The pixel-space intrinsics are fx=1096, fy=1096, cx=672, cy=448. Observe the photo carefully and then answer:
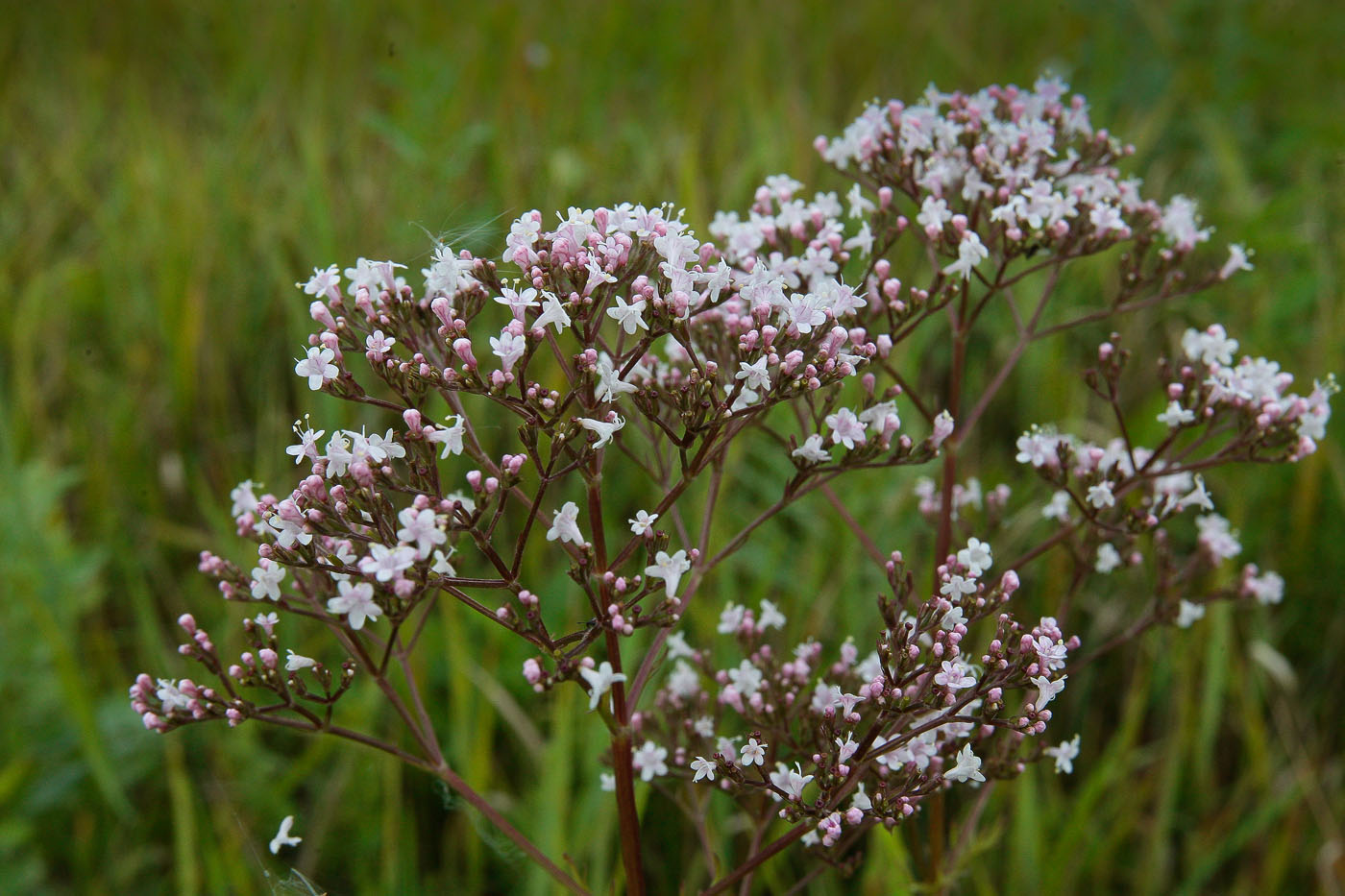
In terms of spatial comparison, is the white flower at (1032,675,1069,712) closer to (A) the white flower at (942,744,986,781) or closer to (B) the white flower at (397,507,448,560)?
(A) the white flower at (942,744,986,781)

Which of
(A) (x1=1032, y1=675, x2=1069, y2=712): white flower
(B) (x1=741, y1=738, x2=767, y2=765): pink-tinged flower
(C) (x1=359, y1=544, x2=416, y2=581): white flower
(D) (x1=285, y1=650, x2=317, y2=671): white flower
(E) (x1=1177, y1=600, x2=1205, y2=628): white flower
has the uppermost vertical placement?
(E) (x1=1177, y1=600, x2=1205, y2=628): white flower

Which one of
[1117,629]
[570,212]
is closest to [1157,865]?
[1117,629]

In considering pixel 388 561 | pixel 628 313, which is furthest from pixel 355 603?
pixel 628 313

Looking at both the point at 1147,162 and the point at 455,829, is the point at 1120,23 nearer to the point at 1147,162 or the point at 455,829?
the point at 1147,162

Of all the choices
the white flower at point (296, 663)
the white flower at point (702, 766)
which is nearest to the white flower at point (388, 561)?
the white flower at point (296, 663)

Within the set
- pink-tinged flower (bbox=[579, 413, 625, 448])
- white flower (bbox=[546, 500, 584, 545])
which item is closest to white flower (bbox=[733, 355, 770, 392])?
pink-tinged flower (bbox=[579, 413, 625, 448])

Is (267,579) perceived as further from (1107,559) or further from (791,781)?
(1107,559)
